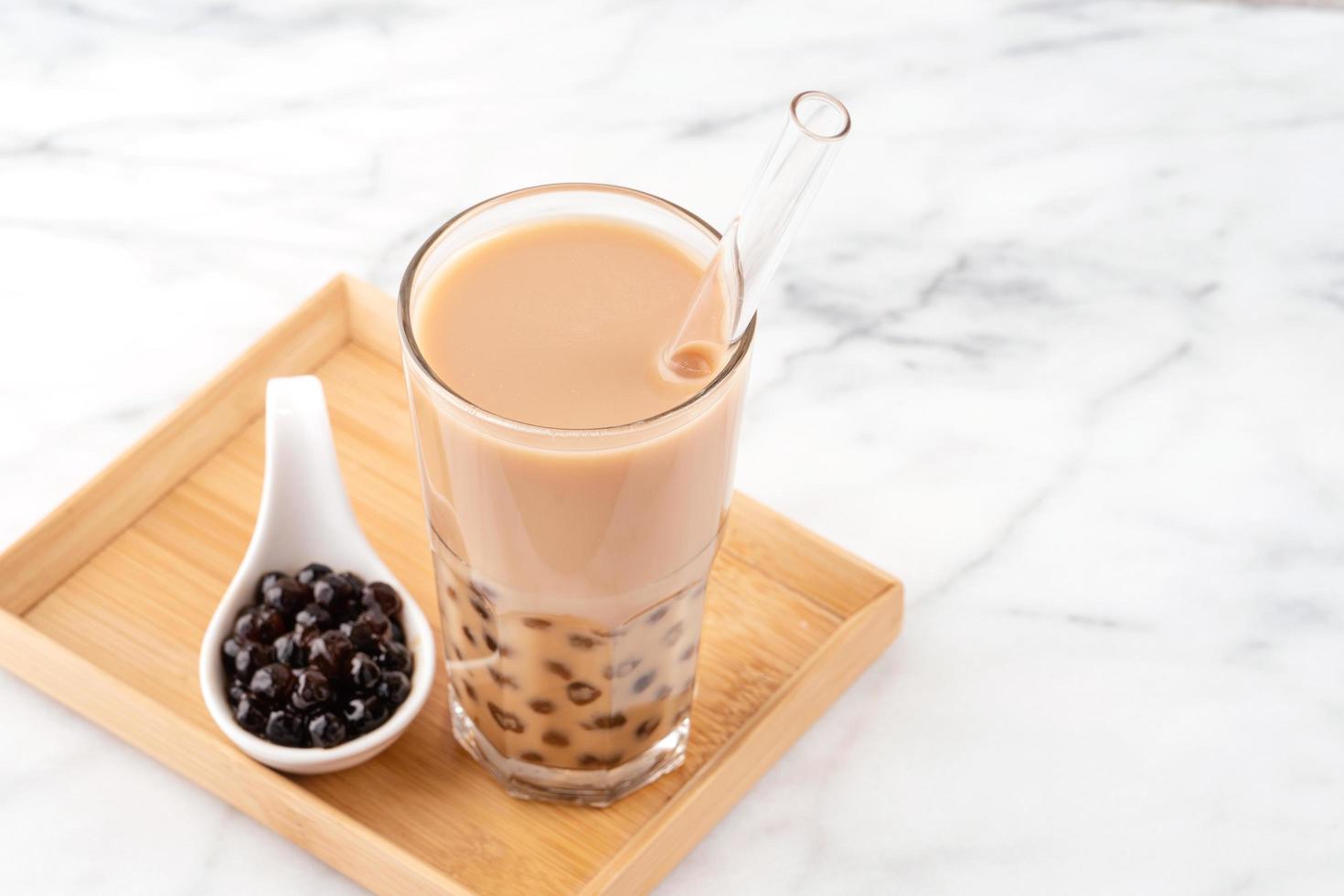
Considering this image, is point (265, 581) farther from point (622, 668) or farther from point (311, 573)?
point (622, 668)

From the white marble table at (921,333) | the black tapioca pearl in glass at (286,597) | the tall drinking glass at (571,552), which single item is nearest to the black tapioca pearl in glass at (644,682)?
the tall drinking glass at (571,552)

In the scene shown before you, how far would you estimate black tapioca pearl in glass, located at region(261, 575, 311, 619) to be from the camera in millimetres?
1334

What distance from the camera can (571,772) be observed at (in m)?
1.32

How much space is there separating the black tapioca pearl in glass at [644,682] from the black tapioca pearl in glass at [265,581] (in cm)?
31

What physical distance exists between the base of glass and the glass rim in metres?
0.39

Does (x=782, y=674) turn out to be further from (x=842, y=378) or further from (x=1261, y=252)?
(x=1261, y=252)

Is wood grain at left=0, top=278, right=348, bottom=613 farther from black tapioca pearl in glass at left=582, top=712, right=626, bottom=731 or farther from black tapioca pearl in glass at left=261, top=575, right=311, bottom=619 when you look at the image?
black tapioca pearl in glass at left=582, top=712, right=626, bottom=731

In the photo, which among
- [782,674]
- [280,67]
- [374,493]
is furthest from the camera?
[280,67]

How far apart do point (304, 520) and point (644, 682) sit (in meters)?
0.33

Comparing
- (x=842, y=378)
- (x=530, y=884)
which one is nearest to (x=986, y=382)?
(x=842, y=378)

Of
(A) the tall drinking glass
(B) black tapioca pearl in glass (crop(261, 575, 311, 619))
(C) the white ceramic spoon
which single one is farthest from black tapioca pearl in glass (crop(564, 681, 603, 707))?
(B) black tapioca pearl in glass (crop(261, 575, 311, 619))

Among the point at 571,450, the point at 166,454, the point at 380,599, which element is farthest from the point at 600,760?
the point at 166,454

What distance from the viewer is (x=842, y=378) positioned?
5.63 ft

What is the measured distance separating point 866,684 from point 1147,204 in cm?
77
